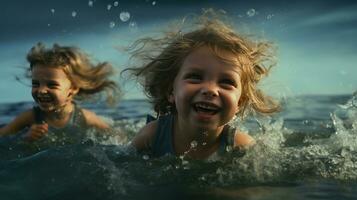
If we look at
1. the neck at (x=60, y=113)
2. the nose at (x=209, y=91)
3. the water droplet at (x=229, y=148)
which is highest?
the nose at (x=209, y=91)

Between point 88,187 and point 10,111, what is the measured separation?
567 centimetres

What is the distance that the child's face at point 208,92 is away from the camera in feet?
10.4

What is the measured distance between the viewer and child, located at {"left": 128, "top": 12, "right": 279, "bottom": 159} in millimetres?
3221

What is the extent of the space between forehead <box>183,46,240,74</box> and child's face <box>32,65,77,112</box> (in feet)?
6.47

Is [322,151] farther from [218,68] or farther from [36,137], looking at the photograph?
[36,137]

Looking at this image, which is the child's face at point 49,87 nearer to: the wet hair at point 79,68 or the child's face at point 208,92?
the wet hair at point 79,68

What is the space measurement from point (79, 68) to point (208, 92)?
9.00 feet

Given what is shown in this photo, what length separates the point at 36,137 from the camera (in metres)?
4.50

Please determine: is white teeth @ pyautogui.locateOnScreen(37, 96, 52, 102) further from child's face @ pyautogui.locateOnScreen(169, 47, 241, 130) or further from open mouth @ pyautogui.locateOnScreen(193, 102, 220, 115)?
open mouth @ pyautogui.locateOnScreen(193, 102, 220, 115)

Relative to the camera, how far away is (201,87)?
3.17m

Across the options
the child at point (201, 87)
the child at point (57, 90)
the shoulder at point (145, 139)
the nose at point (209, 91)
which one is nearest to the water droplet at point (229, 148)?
the child at point (201, 87)

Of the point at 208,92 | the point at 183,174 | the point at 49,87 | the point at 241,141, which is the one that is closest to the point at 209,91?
the point at 208,92

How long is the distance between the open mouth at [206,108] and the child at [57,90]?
2182mm

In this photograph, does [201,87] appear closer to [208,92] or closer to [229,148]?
[208,92]
